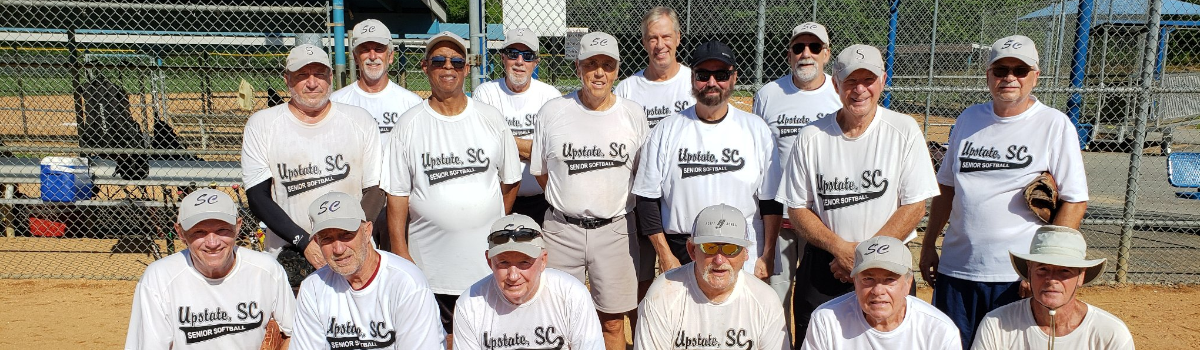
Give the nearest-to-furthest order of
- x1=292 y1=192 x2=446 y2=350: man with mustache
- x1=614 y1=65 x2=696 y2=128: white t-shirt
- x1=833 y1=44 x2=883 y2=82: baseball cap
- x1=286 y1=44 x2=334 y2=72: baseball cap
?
x1=292 y1=192 x2=446 y2=350: man with mustache, x1=833 y1=44 x2=883 y2=82: baseball cap, x1=286 y1=44 x2=334 y2=72: baseball cap, x1=614 y1=65 x2=696 y2=128: white t-shirt

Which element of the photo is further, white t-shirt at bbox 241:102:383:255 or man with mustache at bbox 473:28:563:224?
man with mustache at bbox 473:28:563:224

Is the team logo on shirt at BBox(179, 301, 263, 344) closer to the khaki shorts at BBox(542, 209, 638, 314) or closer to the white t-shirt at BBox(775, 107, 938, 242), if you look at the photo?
the khaki shorts at BBox(542, 209, 638, 314)

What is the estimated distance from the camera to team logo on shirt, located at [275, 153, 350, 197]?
3.90 m

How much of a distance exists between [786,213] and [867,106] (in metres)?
0.69

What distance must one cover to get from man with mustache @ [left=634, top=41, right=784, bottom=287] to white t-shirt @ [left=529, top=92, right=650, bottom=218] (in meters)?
0.16

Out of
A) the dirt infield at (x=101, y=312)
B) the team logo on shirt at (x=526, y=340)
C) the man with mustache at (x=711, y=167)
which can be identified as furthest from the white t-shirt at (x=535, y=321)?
the dirt infield at (x=101, y=312)

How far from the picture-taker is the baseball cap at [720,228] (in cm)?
317

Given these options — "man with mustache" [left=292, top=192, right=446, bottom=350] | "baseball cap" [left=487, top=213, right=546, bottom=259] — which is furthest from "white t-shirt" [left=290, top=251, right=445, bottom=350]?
"baseball cap" [left=487, top=213, right=546, bottom=259]

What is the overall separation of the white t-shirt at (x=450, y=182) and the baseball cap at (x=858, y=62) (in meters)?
1.63

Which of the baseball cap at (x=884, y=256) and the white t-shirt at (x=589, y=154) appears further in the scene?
the white t-shirt at (x=589, y=154)

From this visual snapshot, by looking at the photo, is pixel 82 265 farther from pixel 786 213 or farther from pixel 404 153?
pixel 786 213

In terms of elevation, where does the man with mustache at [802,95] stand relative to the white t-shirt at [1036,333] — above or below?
above

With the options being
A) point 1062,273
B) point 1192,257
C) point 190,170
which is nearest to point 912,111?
point 1192,257

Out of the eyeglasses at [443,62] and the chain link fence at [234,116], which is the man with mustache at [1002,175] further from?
the chain link fence at [234,116]
